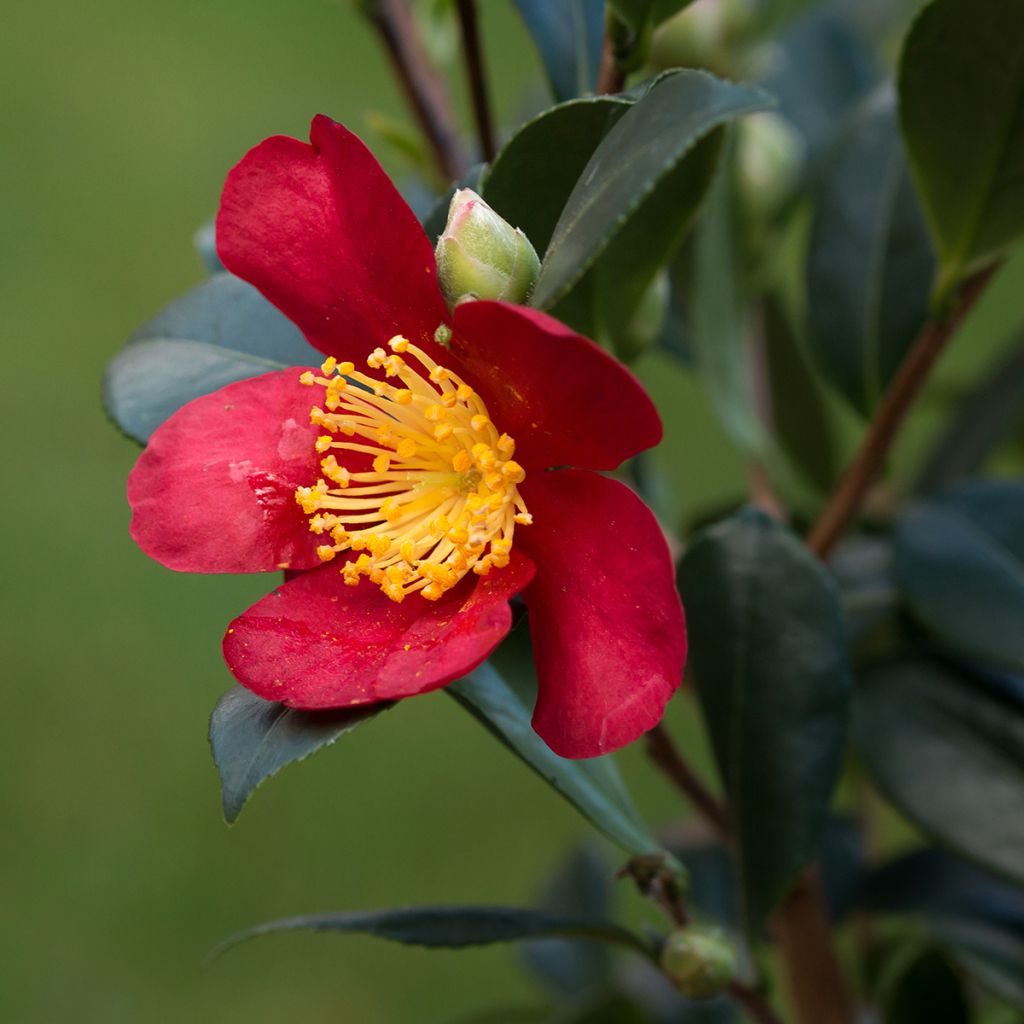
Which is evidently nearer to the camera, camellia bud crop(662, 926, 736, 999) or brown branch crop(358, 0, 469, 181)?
camellia bud crop(662, 926, 736, 999)

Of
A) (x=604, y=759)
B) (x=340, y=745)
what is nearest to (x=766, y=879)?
(x=604, y=759)

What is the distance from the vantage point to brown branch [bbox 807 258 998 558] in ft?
2.36

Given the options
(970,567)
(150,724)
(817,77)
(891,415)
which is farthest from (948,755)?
(150,724)

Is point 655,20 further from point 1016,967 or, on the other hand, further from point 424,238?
point 1016,967

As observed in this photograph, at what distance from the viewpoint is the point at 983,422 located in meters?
1.02

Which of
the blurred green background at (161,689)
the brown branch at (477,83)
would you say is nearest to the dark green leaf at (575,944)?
the blurred green background at (161,689)

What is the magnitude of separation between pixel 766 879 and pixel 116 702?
5.57 feet

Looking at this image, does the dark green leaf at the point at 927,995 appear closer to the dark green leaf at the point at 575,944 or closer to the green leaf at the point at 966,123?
the dark green leaf at the point at 575,944

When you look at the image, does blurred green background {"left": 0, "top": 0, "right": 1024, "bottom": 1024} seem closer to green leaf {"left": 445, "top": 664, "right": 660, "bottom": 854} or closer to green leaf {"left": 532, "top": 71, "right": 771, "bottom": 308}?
green leaf {"left": 445, "top": 664, "right": 660, "bottom": 854}

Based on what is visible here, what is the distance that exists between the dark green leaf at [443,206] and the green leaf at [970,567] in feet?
1.28

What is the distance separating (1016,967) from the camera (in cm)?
86

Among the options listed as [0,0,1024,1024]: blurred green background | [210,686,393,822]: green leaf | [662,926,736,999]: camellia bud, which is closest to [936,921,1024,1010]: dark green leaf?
[662,926,736,999]: camellia bud

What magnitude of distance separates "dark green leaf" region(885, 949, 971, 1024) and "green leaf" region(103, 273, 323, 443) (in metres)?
0.60

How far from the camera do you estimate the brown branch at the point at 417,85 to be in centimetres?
87
